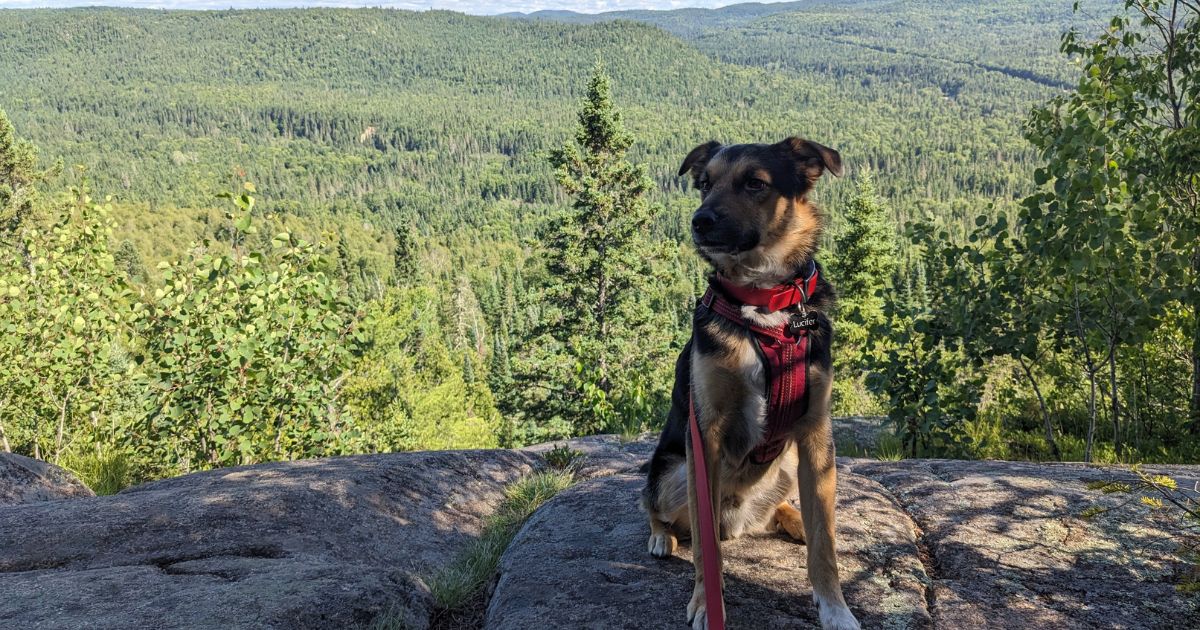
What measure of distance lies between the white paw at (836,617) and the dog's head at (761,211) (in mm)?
1623

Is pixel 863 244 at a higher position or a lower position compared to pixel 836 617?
lower

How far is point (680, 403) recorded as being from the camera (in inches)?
153

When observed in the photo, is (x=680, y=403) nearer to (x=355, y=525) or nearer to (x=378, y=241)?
(x=355, y=525)

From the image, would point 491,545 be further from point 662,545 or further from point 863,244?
point 863,244

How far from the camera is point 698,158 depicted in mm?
4340

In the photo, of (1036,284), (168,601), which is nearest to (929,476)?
(1036,284)

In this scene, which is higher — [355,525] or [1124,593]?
[1124,593]

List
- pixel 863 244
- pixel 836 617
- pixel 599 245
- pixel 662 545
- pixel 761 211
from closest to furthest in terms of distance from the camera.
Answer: pixel 836 617 < pixel 761 211 < pixel 662 545 < pixel 599 245 < pixel 863 244

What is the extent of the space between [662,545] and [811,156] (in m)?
2.41

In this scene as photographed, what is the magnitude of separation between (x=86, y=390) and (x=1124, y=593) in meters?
12.3

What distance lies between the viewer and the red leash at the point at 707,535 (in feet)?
9.75

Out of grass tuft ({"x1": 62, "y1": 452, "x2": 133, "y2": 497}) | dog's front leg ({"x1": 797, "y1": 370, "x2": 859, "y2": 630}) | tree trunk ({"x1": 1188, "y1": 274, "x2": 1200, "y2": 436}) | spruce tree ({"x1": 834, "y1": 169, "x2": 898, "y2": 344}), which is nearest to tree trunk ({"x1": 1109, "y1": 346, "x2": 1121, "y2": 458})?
tree trunk ({"x1": 1188, "y1": 274, "x2": 1200, "y2": 436})

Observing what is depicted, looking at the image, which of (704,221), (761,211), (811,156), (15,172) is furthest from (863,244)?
(15,172)

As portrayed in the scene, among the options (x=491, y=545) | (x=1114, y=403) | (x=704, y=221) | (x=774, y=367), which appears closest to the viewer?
(x=774, y=367)
